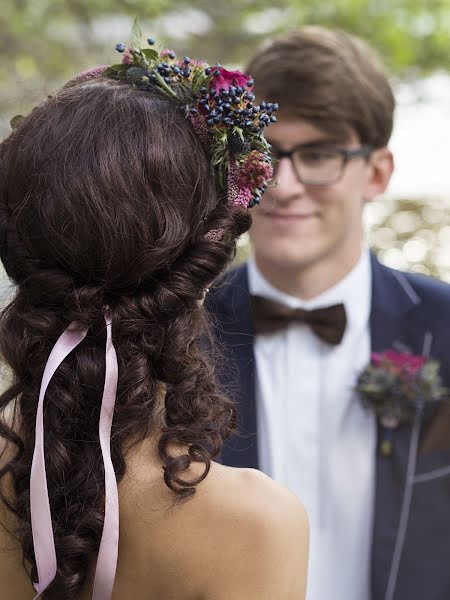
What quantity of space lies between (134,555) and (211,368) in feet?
1.37

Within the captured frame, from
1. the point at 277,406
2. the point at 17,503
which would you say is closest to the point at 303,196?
the point at 277,406

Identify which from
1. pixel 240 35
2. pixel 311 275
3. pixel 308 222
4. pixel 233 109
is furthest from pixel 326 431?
pixel 240 35

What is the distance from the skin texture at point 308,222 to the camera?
118 inches

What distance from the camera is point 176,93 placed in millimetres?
1651

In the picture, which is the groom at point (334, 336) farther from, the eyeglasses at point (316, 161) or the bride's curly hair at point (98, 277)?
the bride's curly hair at point (98, 277)

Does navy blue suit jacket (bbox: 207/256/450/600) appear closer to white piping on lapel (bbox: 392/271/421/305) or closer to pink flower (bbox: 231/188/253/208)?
white piping on lapel (bbox: 392/271/421/305)

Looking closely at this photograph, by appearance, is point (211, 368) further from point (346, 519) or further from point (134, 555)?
point (346, 519)

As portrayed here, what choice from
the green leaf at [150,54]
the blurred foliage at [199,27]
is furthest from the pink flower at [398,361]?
the blurred foliage at [199,27]

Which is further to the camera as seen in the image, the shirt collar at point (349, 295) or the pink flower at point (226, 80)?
the shirt collar at point (349, 295)

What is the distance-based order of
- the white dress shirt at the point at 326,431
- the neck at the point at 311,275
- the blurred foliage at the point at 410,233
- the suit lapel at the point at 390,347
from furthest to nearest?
the blurred foliage at the point at 410,233 → the neck at the point at 311,275 → the white dress shirt at the point at 326,431 → the suit lapel at the point at 390,347

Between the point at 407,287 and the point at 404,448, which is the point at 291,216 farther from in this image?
the point at 404,448

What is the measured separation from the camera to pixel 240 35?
6.13 m

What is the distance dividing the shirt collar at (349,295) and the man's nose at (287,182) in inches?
16.8

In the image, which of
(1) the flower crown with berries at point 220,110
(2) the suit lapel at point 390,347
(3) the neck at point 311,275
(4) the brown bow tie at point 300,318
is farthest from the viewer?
(3) the neck at point 311,275
